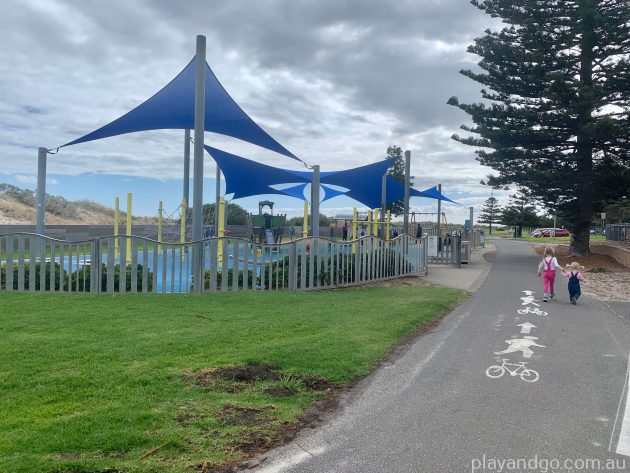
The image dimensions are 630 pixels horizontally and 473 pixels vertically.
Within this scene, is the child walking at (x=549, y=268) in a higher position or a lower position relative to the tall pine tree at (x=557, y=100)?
lower

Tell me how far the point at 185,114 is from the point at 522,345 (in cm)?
1049

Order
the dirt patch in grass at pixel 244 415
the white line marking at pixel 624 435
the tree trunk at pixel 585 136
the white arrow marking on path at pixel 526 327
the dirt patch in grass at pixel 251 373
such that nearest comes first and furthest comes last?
the white line marking at pixel 624 435, the dirt patch in grass at pixel 244 415, the dirt patch in grass at pixel 251 373, the white arrow marking on path at pixel 526 327, the tree trunk at pixel 585 136

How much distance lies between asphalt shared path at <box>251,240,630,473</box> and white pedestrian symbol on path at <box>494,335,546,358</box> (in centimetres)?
1

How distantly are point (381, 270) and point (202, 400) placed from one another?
1061cm

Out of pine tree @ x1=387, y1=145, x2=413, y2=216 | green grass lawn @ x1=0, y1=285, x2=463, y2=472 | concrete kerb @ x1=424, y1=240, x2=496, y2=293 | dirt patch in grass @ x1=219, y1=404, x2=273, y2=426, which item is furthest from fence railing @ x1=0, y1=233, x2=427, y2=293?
pine tree @ x1=387, y1=145, x2=413, y2=216

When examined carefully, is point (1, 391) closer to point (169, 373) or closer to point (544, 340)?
point (169, 373)

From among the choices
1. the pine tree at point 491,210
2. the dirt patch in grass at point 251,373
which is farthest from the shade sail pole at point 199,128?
the pine tree at point 491,210

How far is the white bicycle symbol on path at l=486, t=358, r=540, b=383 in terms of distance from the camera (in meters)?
5.76

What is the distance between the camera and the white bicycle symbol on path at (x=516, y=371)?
5.76m

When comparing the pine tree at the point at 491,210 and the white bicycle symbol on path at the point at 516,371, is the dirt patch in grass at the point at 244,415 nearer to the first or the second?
the white bicycle symbol on path at the point at 516,371

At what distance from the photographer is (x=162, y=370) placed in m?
5.35

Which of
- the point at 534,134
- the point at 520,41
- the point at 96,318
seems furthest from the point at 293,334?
the point at 520,41

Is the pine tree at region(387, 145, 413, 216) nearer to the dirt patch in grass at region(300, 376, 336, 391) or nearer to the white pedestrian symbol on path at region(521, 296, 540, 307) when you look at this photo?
the white pedestrian symbol on path at region(521, 296, 540, 307)

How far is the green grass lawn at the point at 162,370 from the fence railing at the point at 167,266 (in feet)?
2.36
